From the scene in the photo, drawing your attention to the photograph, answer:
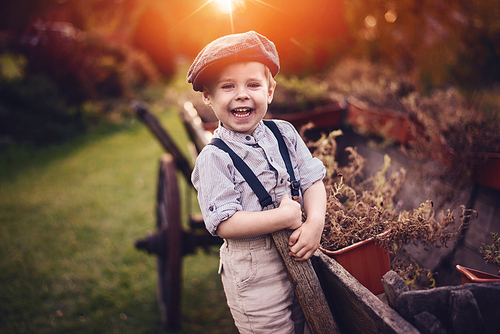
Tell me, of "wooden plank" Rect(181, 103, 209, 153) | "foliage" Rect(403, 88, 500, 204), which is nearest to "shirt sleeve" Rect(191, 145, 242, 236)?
"wooden plank" Rect(181, 103, 209, 153)

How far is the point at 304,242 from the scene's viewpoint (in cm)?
111

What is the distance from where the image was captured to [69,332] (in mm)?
2875

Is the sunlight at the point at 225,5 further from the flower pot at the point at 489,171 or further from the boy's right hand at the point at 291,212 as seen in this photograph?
the flower pot at the point at 489,171

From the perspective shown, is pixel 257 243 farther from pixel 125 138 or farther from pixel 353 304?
pixel 125 138

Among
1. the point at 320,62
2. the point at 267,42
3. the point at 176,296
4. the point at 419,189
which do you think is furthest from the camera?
the point at 320,62

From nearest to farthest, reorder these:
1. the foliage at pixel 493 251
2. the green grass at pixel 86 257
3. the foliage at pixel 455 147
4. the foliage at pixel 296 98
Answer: the foliage at pixel 493 251 → the foliage at pixel 455 147 → the green grass at pixel 86 257 → the foliage at pixel 296 98

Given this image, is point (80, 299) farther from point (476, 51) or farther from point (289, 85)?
point (476, 51)

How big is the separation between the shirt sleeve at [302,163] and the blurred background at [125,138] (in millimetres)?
755

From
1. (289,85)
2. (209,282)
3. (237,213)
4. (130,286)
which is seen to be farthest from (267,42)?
(130,286)

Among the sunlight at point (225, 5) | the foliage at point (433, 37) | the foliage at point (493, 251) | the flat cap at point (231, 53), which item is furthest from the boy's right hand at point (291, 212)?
the foliage at point (433, 37)

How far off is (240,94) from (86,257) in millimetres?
3672

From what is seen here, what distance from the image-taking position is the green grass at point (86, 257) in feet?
9.95

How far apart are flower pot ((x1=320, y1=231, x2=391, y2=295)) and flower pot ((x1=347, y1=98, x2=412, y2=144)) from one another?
1.37 metres

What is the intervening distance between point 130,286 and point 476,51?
4101 millimetres
